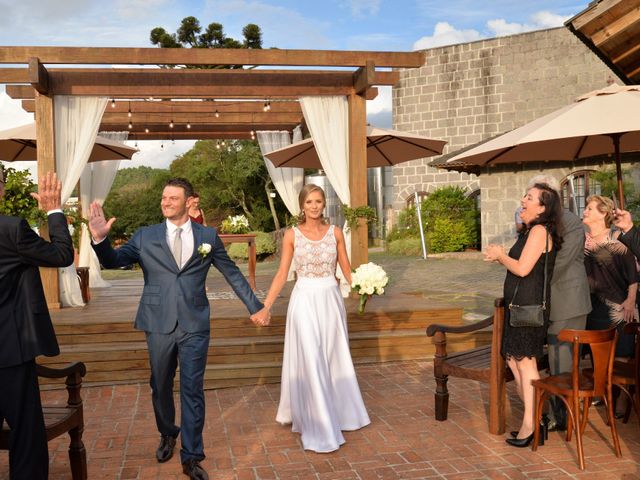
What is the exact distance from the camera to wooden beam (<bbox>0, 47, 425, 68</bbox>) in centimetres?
884

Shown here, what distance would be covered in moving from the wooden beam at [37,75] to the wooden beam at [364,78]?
4.27 m

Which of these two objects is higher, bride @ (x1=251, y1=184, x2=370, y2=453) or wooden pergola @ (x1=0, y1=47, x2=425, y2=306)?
wooden pergola @ (x1=0, y1=47, x2=425, y2=306)

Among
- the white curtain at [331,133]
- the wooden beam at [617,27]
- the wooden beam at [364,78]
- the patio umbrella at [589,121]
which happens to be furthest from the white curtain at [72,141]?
the wooden beam at [617,27]

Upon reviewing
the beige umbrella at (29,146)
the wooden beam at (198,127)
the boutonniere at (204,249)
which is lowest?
the boutonniere at (204,249)

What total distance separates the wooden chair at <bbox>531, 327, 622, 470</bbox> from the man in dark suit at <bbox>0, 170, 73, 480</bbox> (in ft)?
10.4

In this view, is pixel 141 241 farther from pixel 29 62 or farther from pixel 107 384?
pixel 29 62

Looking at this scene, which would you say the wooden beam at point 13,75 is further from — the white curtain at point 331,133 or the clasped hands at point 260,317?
the clasped hands at point 260,317

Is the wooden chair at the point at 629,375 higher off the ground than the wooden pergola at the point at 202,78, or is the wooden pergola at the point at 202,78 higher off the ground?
the wooden pergola at the point at 202,78

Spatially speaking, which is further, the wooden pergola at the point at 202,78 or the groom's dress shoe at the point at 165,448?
the wooden pergola at the point at 202,78

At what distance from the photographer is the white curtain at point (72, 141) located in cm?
927

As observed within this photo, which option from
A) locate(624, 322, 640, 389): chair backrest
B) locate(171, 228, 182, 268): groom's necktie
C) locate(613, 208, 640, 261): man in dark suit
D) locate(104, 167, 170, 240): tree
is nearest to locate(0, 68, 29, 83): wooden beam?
locate(171, 228, 182, 268): groom's necktie

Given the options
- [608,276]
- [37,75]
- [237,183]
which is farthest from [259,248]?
[608,276]

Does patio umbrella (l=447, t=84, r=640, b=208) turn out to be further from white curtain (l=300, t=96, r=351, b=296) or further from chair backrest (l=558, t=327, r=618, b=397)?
white curtain (l=300, t=96, r=351, b=296)

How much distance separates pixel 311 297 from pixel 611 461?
7.80 ft
